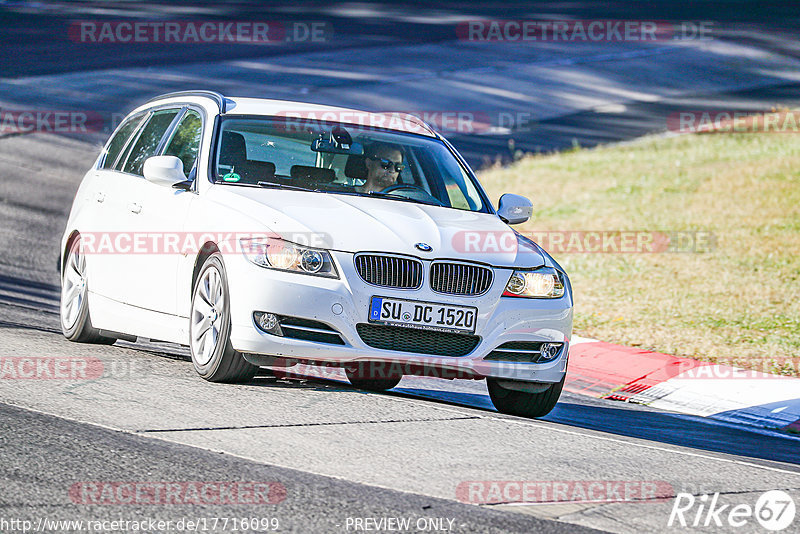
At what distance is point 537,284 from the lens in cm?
736

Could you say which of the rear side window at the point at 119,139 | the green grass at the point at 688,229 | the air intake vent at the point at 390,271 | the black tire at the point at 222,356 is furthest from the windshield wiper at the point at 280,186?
the green grass at the point at 688,229

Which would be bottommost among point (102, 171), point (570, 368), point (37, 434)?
point (570, 368)

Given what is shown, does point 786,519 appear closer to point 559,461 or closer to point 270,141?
point 559,461

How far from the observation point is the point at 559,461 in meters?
6.03

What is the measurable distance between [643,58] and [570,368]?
992 inches

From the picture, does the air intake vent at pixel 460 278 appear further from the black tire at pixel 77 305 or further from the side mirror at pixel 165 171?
the black tire at pixel 77 305

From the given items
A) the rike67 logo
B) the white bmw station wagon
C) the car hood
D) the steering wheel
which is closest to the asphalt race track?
the rike67 logo

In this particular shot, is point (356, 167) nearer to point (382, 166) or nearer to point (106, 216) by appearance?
point (382, 166)

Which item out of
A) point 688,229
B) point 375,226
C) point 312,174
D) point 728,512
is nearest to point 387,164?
point 312,174

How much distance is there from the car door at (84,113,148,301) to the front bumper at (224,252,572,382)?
168cm

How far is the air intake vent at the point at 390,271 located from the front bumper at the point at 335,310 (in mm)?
41

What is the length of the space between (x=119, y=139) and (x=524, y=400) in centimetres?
392

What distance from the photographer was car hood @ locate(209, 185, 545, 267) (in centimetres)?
696

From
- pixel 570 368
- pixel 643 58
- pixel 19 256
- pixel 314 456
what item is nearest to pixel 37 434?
pixel 314 456
